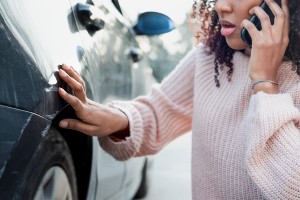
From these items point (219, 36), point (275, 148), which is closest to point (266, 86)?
point (275, 148)

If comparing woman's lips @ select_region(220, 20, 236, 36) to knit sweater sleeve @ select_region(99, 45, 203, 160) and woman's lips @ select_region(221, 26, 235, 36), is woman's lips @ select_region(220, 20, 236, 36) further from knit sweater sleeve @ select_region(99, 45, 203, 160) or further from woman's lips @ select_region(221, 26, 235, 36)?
knit sweater sleeve @ select_region(99, 45, 203, 160)

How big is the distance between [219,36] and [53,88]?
0.83 m

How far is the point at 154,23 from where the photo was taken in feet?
9.37

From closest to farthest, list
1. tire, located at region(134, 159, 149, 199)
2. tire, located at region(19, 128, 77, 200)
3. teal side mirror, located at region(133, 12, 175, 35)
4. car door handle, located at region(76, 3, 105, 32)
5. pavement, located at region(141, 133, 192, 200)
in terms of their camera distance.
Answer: tire, located at region(19, 128, 77, 200) → car door handle, located at region(76, 3, 105, 32) → teal side mirror, located at region(133, 12, 175, 35) → tire, located at region(134, 159, 149, 199) → pavement, located at region(141, 133, 192, 200)

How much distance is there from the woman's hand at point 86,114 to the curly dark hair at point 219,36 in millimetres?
420

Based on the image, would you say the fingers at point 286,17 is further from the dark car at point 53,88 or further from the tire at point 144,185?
the tire at point 144,185

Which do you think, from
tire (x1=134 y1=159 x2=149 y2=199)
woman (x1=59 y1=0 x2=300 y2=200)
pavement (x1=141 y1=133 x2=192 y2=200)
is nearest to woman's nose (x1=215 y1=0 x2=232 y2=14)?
woman (x1=59 y1=0 x2=300 y2=200)

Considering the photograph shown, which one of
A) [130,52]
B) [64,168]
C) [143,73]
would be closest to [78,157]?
[64,168]

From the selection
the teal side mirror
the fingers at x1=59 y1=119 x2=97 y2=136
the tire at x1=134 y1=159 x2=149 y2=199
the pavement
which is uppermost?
the fingers at x1=59 y1=119 x2=97 y2=136

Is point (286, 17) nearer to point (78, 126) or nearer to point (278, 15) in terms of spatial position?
point (278, 15)

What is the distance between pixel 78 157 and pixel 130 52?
1.22 metres

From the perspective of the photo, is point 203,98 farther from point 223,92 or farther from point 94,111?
point 94,111

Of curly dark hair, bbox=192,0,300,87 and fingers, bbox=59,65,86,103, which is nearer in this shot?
fingers, bbox=59,65,86,103

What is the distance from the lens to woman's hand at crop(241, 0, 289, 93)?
5.77ft
